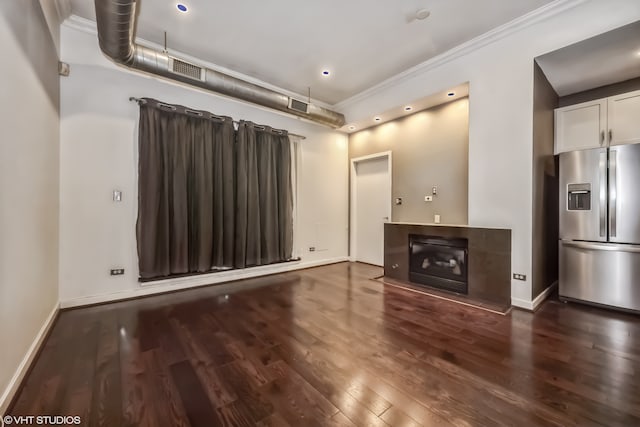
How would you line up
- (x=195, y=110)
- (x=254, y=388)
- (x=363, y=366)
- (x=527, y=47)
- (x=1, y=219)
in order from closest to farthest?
(x=1, y=219) < (x=254, y=388) < (x=363, y=366) < (x=527, y=47) < (x=195, y=110)

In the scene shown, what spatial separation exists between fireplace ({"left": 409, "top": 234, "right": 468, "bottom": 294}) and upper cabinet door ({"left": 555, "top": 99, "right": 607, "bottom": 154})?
1854 millimetres

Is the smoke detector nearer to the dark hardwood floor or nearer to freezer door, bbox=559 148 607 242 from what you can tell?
freezer door, bbox=559 148 607 242

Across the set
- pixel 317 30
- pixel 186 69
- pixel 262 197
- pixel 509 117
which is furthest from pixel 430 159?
pixel 186 69

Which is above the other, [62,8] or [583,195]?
[62,8]

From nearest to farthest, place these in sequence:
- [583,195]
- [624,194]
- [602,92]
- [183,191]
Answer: [624,194]
[583,195]
[602,92]
[183,191]

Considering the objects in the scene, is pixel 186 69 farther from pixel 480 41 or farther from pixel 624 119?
pixel 624 119

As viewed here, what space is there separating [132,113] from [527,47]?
4.90m

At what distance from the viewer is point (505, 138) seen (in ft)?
10.5

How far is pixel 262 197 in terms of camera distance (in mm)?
4574

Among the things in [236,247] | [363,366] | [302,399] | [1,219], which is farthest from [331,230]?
[1,219]

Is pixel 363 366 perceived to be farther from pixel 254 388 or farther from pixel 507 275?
pixel 507 275

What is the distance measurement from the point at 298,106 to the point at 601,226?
4.41 metres

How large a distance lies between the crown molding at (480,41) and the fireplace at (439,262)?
8.32 ft

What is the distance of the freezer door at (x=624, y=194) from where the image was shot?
9.34 ft
